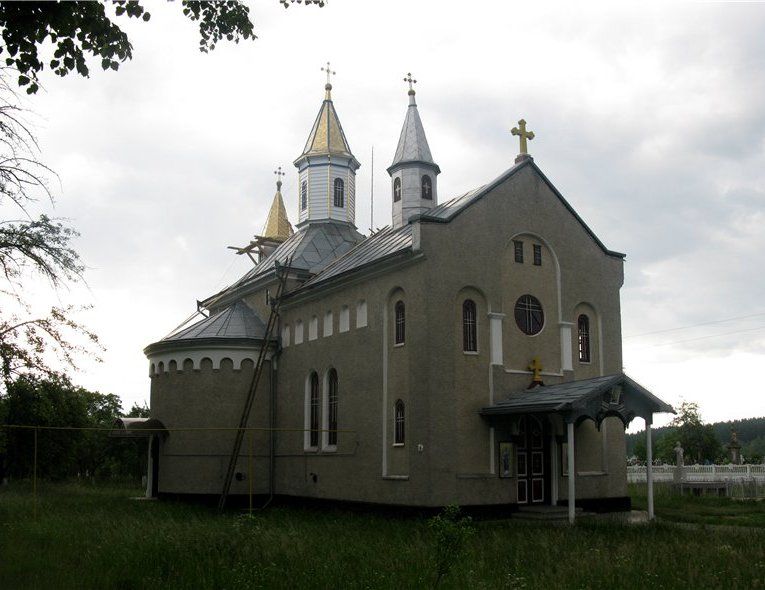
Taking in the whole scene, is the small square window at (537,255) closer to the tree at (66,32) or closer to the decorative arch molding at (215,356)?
the decorative arch molding at (215,356)

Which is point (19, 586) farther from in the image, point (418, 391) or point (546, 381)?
point (546, 381)

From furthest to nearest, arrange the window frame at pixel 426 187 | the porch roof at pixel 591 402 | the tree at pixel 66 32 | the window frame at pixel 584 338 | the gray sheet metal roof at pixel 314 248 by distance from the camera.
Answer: the gray sheet metal roof at pixel 314 248 < the window frame at pixel 426 187 < the window frame at pixel 584 338 < the porch roof at pixel 591 402 < the tree at pixel 66 32

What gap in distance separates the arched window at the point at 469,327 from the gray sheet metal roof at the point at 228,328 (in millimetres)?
10015

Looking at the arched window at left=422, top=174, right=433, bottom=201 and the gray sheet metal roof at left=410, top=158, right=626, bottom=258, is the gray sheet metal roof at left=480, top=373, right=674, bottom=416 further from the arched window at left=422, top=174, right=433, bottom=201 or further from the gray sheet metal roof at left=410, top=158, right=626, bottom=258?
the arched window at left=422, top=174, right=433, bottom=201

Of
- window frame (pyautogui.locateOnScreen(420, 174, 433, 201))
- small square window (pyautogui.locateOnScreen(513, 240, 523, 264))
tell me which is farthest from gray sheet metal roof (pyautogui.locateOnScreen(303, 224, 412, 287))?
small square window (pyautogui.locateOnScreen(513, 240, 523, 264))

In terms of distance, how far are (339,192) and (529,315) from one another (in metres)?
14.8

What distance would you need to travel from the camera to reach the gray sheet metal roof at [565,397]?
20.0m

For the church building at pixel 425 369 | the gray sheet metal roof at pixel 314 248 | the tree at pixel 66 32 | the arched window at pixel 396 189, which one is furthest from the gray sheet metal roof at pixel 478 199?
the tree at pixel 66 32

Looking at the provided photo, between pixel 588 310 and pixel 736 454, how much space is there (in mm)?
27557

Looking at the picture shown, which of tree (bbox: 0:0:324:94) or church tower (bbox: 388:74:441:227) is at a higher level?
church tower (bbox: 388:74:441:227)

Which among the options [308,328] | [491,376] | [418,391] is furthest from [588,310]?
[308,328]

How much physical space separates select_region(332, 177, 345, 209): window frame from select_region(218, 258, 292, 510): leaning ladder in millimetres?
6308

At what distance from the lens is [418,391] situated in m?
21.9

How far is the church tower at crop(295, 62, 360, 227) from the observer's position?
36.0m
